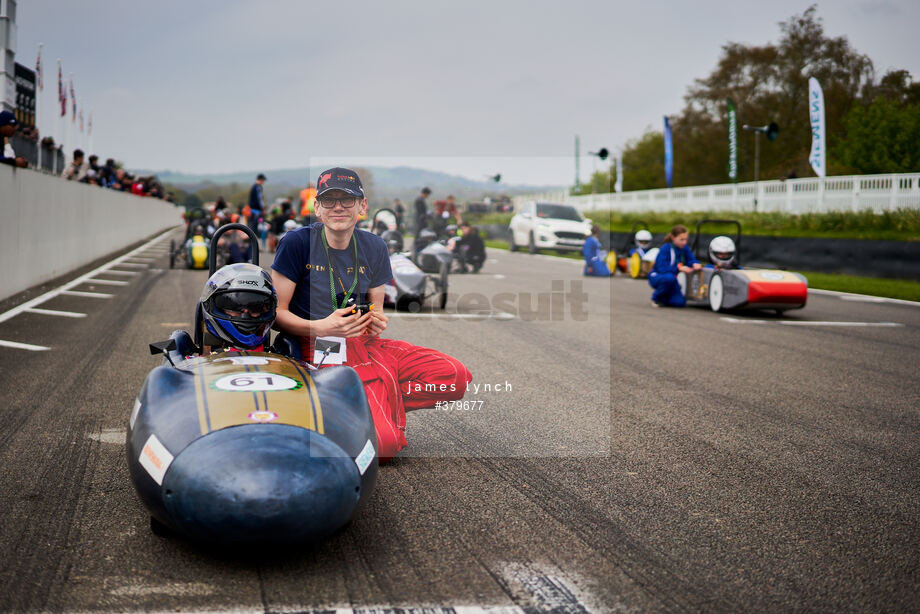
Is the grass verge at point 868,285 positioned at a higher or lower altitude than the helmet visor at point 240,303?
lower

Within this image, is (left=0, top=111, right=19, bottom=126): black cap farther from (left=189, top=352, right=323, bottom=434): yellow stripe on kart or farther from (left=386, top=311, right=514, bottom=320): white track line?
(left=189, top=352, right=323, bottom=434): yellow stripe on kart

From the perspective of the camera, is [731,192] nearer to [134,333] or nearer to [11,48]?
[11,48]

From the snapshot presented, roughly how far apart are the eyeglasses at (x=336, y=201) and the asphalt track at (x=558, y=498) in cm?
136

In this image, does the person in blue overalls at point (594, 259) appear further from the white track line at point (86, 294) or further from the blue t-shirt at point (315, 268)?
the blue t-shirt at point (315, 268)

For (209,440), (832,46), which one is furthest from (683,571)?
(832,46)

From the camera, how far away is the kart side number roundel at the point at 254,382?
3.19 meters

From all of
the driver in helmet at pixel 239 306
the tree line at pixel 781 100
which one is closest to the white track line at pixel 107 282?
the driver in helmet at pixel 239 306

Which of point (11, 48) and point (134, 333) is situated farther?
point (11, 48)

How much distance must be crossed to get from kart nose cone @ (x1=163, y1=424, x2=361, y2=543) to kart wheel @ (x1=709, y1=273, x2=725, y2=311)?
389 inches

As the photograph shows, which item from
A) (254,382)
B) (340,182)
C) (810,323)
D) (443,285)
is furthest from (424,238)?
(254,382)

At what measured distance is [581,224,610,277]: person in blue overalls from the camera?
755 inches

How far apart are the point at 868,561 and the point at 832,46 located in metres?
57.5

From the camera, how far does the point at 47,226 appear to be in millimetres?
14172

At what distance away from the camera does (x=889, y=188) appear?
21891 millimetres
